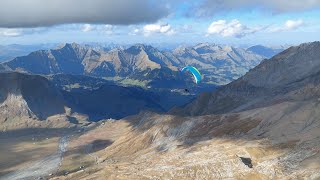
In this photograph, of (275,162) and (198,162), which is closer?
(275,162)

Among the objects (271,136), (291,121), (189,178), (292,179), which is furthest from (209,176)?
(291,121)

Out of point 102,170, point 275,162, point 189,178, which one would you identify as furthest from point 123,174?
point 275,162

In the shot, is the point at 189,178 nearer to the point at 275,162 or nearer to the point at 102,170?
the point at 275,162

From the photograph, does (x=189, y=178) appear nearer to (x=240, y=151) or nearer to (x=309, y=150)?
(x=240, y=151)

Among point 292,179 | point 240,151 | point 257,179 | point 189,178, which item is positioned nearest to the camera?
point 292,179

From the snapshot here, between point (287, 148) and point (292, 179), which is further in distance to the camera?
point (287, 148)

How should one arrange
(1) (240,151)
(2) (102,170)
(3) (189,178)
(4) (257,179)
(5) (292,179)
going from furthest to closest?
(2) (102,170)
(1) (240,151)
(3) (189,178)
(4) (257,179)
(5) (292,179)

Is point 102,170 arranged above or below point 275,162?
below

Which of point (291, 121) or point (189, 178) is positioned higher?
point (291, 121)

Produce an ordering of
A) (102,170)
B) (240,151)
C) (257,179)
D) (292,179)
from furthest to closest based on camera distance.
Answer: (102,170) → (240,151) → (257,179) → (292,179)
